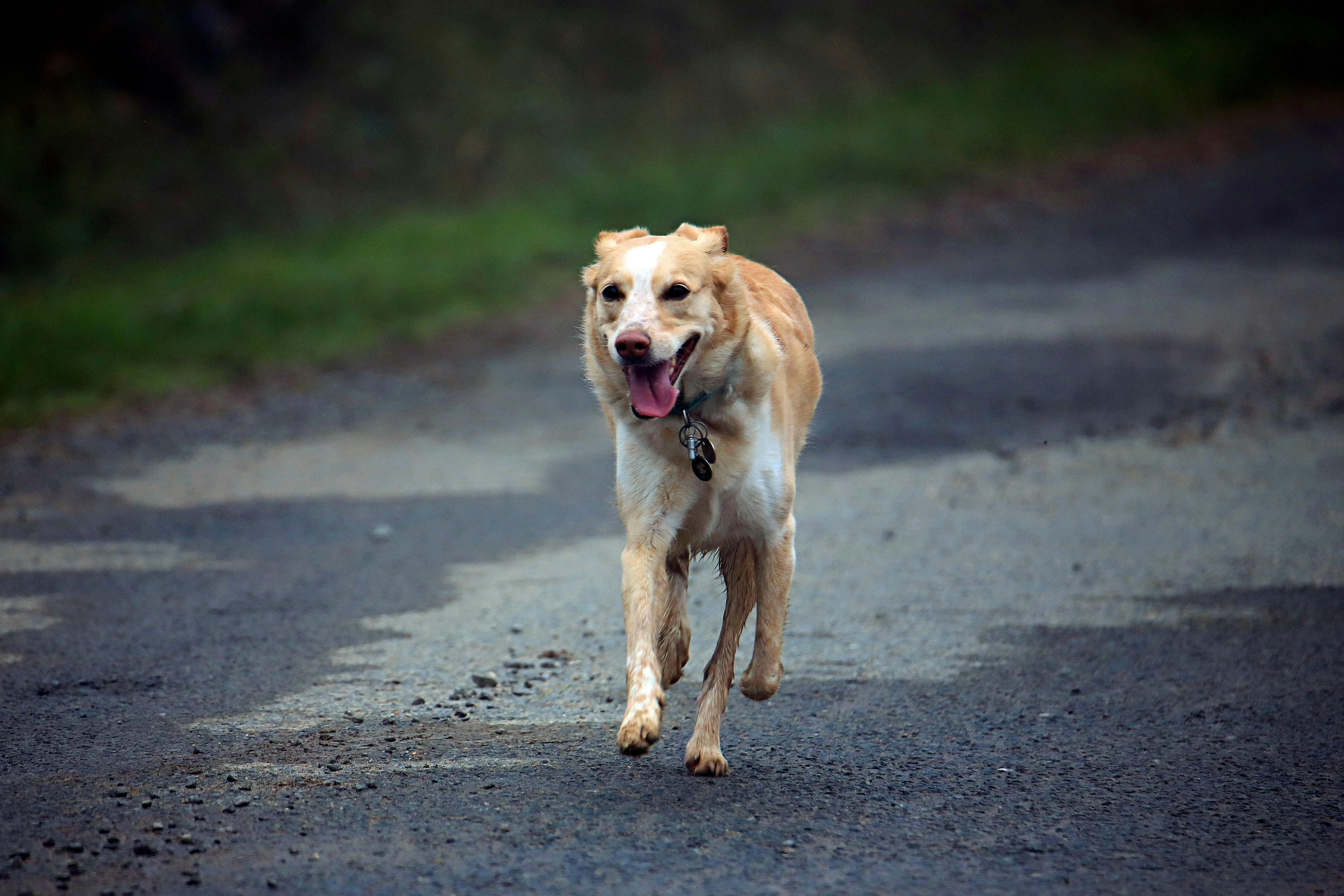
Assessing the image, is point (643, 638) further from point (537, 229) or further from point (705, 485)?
point (537, 229)

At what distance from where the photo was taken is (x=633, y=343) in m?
4.18

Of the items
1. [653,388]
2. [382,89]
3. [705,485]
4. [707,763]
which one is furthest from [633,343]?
[382,89]

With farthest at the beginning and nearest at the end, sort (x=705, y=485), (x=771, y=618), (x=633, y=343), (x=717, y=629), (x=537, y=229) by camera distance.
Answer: (x=537, y=229) < (x=717, y=629) < (x=771, y=618) < (x=705, y=485) < (x=633, y=343)

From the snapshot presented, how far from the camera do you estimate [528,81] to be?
55.3 feet

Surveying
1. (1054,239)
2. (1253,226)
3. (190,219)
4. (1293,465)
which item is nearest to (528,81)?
(190,219)

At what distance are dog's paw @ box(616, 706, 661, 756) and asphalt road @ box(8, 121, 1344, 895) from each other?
17cm

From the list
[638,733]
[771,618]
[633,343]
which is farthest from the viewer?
[771,618]

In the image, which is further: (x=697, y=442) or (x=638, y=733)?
(x=697, y=442)

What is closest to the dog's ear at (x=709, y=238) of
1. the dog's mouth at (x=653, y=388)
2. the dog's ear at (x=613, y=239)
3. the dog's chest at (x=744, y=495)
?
the dog's ear at (x=613, y=239)

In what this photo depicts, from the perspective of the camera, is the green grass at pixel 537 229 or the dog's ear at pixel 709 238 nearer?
the dog's ear at pixel 709 238

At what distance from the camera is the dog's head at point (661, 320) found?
4.26 metres

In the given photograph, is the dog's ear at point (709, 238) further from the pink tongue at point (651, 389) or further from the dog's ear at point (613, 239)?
the pink tongue at point (651, 389)

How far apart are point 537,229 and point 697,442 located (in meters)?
9.94

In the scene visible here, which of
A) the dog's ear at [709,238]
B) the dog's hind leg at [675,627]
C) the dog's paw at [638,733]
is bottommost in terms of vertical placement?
the dog's paw at [638,733]
